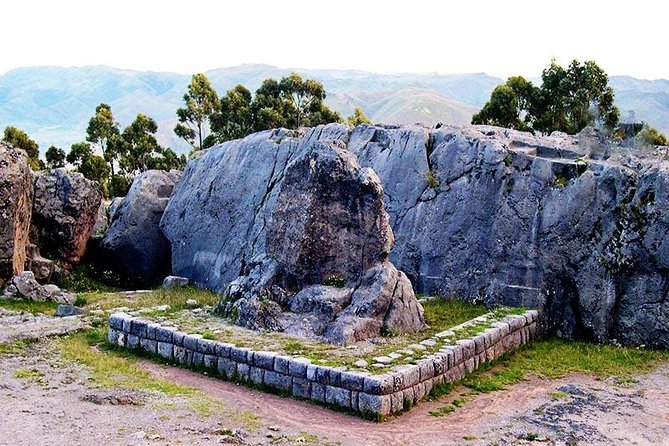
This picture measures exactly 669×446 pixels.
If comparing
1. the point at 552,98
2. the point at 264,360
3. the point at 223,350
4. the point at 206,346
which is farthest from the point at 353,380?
the point at 552,98

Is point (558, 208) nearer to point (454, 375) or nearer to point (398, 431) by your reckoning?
point (454, 375)

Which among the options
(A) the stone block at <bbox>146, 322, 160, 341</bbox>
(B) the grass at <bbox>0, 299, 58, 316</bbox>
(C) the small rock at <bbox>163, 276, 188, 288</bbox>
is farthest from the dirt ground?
(C) the small rock at <bbox>163, 276, 188, 288</bbox>

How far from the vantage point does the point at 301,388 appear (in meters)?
12.5

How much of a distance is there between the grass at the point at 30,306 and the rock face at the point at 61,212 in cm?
548

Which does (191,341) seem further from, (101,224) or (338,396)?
(101,224)

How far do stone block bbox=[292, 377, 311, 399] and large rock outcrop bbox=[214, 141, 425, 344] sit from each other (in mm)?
2959

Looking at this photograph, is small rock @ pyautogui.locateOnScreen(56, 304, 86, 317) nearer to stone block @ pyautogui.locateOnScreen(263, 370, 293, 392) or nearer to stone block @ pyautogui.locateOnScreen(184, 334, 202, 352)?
stone block @ pyautogui.locateOnScreen(184, 334, 202, 352)

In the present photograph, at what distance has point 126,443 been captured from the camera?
9977 millimetres

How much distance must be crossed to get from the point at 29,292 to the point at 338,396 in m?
13.1

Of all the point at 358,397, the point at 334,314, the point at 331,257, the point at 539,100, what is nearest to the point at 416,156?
the point at 331,257

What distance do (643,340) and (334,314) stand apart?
7.48 metres

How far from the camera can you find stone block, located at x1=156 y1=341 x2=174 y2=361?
586 inches

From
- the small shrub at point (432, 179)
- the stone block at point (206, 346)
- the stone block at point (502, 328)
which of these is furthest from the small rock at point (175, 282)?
the stone block at point (502, 328)

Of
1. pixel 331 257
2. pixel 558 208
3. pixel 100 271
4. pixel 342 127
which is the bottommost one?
pixel 100 271
